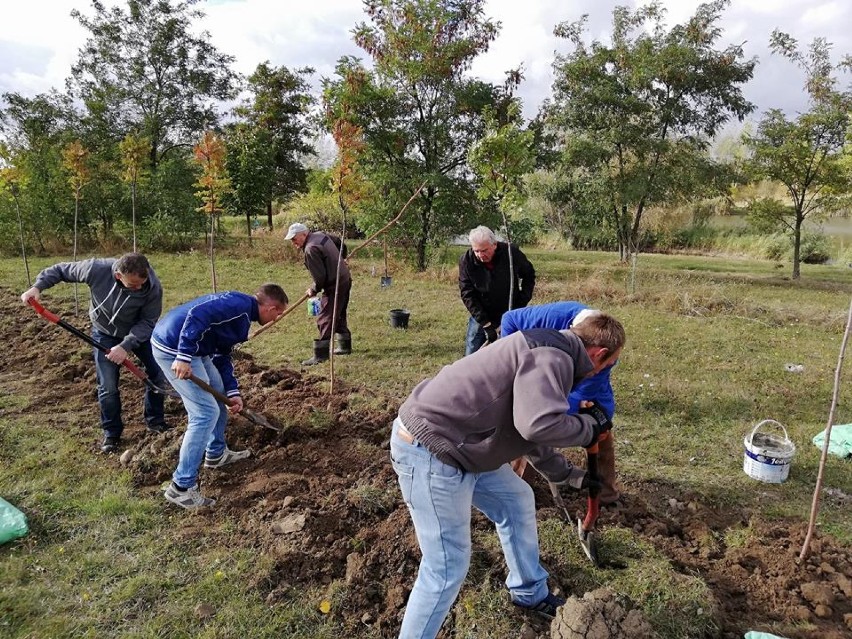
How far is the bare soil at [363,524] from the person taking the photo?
108 inches

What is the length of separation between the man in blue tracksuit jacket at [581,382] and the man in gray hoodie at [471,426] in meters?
1.11

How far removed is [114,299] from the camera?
4102 millimetres

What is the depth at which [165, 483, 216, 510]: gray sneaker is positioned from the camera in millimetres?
3541

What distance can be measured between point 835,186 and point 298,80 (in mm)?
17095

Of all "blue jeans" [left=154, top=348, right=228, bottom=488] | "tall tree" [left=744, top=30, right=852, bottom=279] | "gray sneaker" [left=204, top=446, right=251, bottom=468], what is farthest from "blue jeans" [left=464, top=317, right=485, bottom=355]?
"tall tree" [left=744, top=30, right=852, bottom=279]

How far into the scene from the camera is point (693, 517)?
139 inches

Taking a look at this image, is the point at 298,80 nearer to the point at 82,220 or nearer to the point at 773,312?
the point at 82,220

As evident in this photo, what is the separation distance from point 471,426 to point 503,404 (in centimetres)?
14

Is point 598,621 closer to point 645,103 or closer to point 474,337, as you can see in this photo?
point 474,337

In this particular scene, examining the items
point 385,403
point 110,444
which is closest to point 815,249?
Result: point 385,403

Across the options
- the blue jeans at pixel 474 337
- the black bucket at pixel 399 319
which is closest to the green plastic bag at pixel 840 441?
the blue jeans at pixel 474 337

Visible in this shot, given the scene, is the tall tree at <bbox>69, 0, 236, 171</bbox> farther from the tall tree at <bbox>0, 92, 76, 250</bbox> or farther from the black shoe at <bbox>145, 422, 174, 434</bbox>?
the black shoe at <bbox>145, 422, 174, 434</bbox>

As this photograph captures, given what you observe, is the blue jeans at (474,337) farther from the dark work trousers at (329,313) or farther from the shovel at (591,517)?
the shovel at (591,517)

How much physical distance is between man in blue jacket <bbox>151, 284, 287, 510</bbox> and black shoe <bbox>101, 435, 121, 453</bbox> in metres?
1.10
